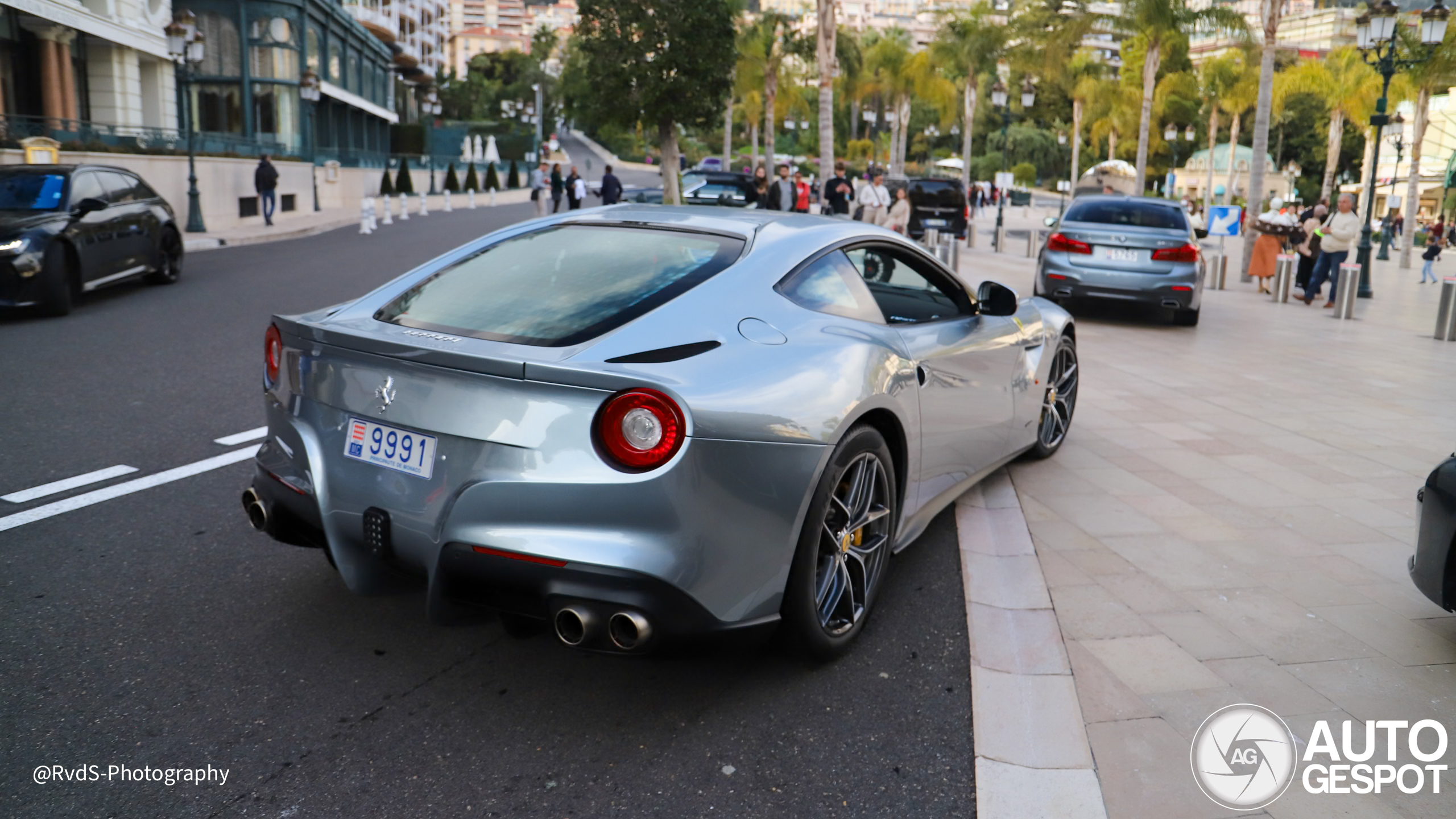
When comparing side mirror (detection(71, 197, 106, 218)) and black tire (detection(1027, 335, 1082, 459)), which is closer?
black tire (detection(1027, 335, 1082, 459))

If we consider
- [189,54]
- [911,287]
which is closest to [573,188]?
[189,54]

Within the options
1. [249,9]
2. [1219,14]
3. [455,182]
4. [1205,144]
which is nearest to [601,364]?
[1219,14]

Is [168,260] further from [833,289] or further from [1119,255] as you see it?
[833,289]

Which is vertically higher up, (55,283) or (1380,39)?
(1380,39)

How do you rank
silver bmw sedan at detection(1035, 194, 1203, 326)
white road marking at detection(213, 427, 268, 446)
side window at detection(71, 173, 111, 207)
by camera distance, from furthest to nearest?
silver bmw sedan at detection(1035, 194, 1203, 326)
side window at detection(71, 173, 111, 207)
white road marking at detection(213, 427, 268, 446)

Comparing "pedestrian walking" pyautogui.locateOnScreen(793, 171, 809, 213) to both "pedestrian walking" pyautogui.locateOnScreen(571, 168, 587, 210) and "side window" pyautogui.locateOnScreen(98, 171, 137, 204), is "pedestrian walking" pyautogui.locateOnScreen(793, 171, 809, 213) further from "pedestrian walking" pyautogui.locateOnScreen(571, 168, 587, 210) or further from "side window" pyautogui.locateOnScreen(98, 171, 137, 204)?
"side window" pyautogui.locateOnScreen(98, 171, 137, 204)

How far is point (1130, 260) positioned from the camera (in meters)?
13.4

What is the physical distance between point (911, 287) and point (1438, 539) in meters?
2.28

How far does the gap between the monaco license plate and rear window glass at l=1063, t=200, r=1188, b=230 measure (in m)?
0.51

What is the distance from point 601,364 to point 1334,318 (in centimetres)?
1604

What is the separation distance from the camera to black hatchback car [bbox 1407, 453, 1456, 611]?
3887mm

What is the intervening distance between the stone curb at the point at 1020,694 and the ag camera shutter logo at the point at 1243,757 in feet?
1.07

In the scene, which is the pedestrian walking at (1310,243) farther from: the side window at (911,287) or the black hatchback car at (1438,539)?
the black hatchback car at (1438,539)

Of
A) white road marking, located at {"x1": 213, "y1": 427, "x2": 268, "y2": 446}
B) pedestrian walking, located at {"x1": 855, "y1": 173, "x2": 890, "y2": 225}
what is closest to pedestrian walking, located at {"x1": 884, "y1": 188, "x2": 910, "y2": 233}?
pedestrian walking, located at {"x1": 855, "y1": 173, "x2": 890, "y2": 225}
